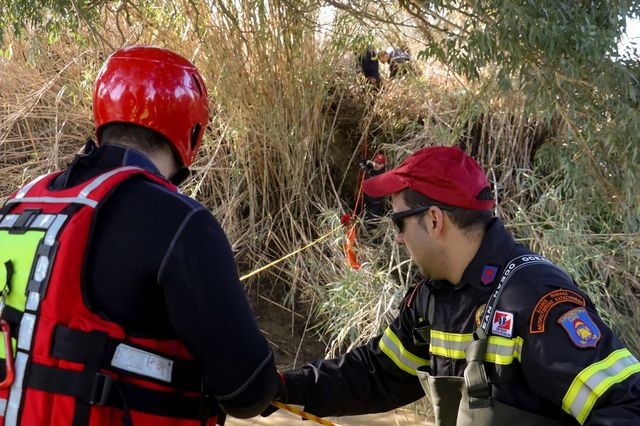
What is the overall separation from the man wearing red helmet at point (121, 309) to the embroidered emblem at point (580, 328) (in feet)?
2.42

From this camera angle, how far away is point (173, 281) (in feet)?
5.31

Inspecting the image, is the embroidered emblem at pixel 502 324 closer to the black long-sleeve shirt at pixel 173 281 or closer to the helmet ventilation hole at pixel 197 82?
the black long-sleeve shirt at pixel 173 281

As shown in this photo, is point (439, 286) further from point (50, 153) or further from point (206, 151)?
point (50, 153)

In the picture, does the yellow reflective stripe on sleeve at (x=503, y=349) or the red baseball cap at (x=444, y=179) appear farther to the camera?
the red baseball cap at (x=444, y=179)

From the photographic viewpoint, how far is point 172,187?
69.6 inches

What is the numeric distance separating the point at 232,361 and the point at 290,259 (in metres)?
5.42

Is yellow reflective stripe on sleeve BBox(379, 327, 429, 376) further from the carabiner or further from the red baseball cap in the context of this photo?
the carabiner

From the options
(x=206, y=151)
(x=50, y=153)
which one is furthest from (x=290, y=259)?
(x=50, y=153)

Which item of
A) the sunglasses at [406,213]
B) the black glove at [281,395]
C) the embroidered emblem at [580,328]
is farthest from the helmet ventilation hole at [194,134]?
the embroidered emblem at [580,328]

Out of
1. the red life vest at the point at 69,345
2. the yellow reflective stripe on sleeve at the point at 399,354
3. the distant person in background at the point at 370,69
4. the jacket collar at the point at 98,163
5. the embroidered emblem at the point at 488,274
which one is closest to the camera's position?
the red life vest at the point at 69,345

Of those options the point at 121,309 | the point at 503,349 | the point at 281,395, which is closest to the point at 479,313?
the point at 503,349

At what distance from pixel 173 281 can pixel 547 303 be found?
952mm

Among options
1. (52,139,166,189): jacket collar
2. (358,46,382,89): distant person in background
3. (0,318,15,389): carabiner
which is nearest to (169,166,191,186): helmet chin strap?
(52,139,166,189): jacket collar

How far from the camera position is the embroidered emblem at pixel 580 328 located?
188cm
